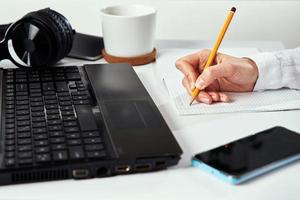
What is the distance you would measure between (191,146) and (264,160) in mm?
97

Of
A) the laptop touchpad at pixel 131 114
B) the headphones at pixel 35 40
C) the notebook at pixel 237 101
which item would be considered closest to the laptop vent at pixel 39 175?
the laptop touchpad at pixel 131 114

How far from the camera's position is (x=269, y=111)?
0.73 meters

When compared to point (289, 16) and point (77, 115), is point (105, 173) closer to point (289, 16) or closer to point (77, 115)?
point (77, 115)

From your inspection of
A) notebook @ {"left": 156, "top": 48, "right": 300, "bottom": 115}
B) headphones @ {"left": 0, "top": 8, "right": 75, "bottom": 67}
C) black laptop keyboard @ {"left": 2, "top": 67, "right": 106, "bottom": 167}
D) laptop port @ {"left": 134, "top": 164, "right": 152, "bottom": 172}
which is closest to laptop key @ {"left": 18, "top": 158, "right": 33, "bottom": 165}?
black laptop keyboard @ {"left": 2, "top": 67, "right": 106, "bottom": 167}

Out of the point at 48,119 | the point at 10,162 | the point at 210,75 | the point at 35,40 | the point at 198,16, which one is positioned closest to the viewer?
the point at 10,162

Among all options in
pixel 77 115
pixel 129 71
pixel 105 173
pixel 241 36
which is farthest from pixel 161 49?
pixel 105 173

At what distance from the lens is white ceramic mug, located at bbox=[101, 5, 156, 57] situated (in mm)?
893

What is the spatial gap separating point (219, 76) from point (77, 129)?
27cm

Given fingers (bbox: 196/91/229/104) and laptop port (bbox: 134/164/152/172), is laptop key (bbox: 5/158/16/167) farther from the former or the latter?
fingers (bbox: 196/91/229/104)

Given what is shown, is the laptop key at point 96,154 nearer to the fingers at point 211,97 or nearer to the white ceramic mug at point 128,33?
the fingers at point 211,97

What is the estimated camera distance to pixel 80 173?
0.53m

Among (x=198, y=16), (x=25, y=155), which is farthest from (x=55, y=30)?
(x=198, y=16)

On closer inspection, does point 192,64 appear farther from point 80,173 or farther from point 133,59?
point 80,173

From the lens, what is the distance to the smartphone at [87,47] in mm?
954
